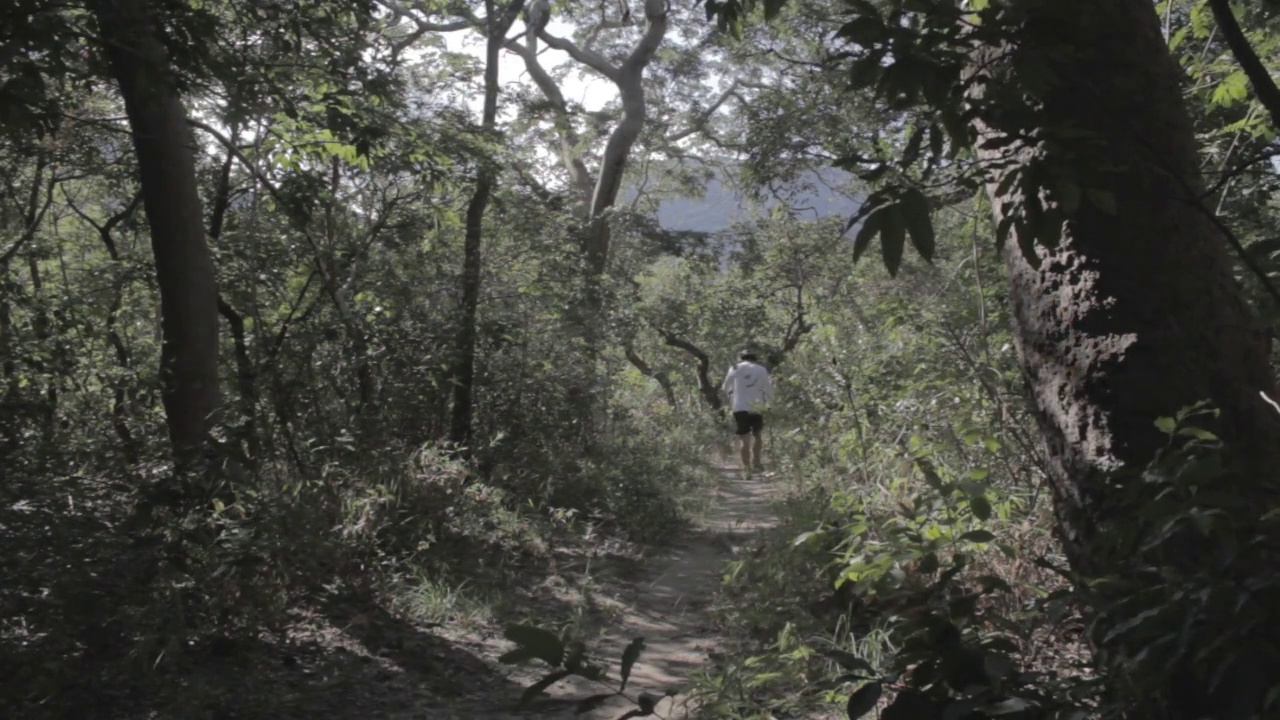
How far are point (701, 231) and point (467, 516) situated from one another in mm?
14163

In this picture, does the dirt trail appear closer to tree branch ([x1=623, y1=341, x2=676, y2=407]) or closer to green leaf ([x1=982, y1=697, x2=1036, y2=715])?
green leaf ([x1=982, y1=697, x2=1036, y2=715])

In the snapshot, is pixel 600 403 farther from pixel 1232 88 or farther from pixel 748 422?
pixel 1232 88

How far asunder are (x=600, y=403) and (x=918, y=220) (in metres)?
A: 10.1

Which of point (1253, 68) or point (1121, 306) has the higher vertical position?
point (1253, 68)

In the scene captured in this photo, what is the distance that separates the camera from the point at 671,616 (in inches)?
254

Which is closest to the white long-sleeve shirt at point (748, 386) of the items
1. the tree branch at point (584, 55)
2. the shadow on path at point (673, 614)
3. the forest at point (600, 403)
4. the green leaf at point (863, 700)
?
the forest at point (600, 403)

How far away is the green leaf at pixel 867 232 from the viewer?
197 centimetres

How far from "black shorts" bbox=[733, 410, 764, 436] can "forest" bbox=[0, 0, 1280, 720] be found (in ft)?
1.37

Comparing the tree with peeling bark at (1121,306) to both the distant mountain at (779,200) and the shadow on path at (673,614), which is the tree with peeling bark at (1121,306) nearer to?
the shadow on path at (673,614)

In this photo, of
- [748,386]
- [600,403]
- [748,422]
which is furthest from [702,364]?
[600,403]

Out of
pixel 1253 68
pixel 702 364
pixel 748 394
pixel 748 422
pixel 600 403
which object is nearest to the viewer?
pixel 1253 68

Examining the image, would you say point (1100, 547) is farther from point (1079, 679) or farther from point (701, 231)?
point (701, 231)

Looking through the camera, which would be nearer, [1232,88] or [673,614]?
[1232,88]

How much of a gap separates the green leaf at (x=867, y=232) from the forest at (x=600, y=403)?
11 millimetres
